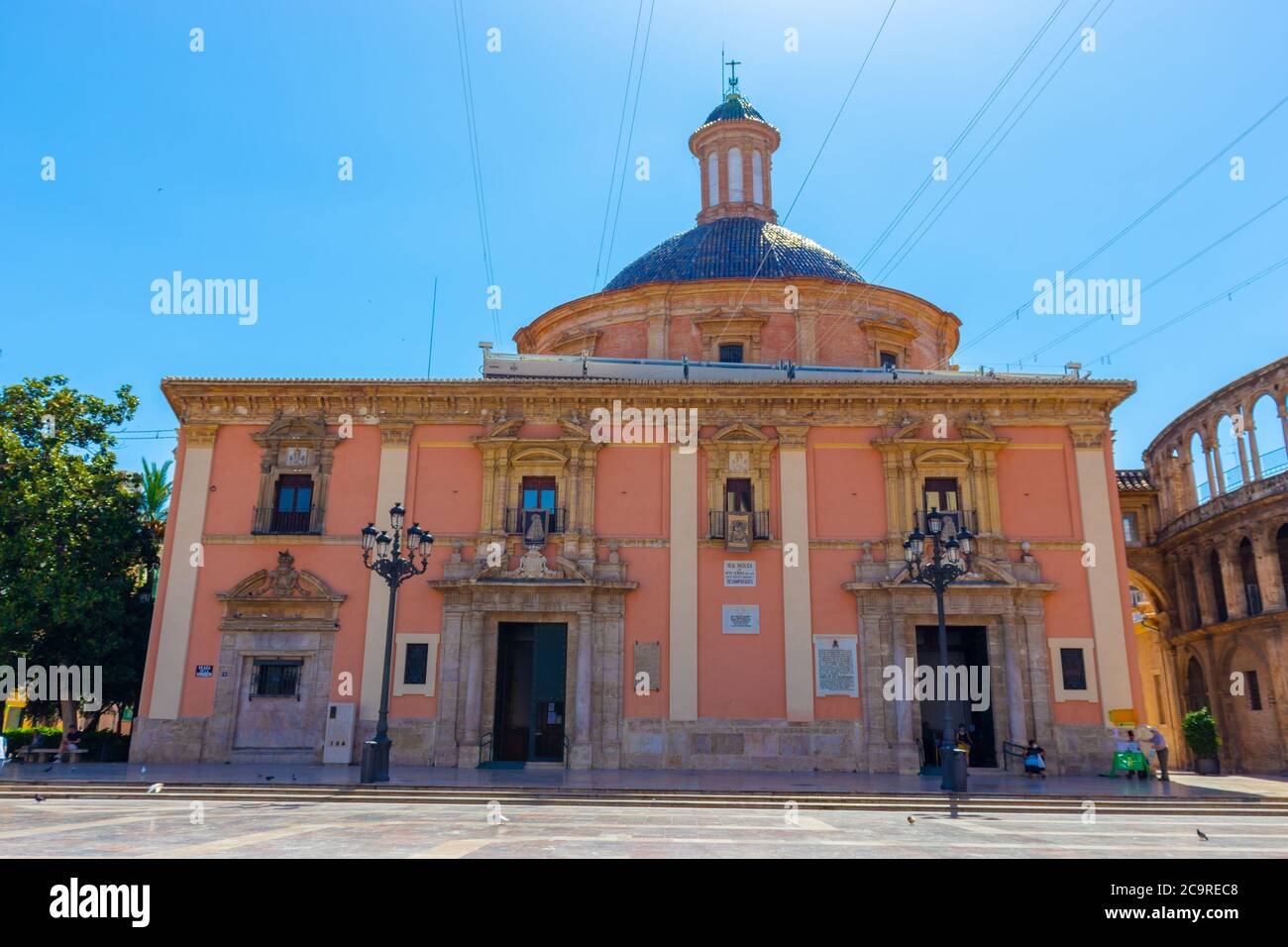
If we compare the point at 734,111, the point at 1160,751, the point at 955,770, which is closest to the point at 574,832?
the point at 955,770

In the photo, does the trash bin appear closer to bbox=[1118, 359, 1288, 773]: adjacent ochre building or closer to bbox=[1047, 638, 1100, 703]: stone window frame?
bbox=[1047, 638, 1100, 703]: stone window frame

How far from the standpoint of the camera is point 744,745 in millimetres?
18375

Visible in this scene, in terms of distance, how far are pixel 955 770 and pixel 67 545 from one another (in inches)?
777

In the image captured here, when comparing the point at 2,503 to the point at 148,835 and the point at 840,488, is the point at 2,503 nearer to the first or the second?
the point at 148,835

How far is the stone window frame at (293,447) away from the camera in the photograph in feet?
66.3

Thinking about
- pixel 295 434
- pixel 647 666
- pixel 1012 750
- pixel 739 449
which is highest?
pixel 295 434

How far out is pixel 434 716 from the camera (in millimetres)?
18734

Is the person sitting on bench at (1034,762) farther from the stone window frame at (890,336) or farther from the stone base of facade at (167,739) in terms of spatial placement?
the stone base of facade at (167,739)

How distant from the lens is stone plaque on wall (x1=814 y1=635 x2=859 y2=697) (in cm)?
1873

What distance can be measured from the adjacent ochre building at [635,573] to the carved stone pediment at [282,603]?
2.2 inches

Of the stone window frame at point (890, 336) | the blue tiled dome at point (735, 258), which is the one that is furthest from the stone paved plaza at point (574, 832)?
the blue tiled dome at point (735, 258)

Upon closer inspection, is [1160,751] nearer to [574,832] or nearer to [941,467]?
[941,467]
